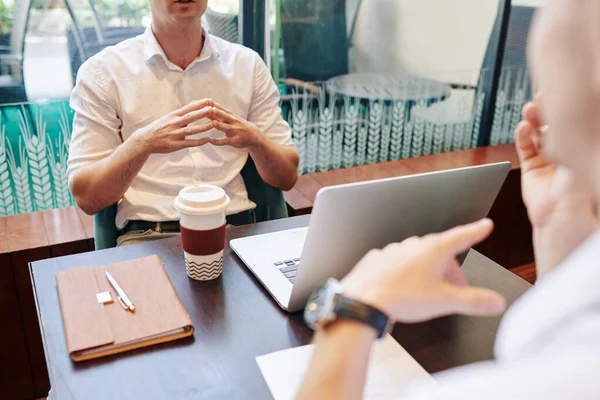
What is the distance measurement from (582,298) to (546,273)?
48cm

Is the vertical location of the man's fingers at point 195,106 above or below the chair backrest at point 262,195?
above

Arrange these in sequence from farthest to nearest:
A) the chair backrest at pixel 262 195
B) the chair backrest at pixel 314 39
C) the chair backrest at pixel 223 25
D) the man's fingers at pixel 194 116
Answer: the chair backrest at pixel 314 39 < the chair backrest at pixel 223 25 < the chair backrest at pixel 262 195 < the man's fingers at pixel 194 116

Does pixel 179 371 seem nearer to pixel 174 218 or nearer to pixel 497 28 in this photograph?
pixel 174 218

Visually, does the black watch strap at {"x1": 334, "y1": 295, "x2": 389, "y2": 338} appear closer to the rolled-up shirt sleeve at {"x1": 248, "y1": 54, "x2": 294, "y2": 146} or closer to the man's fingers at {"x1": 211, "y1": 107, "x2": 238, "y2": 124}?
the man's fingers at {"x1": 211, "y1": 107, "x2": 238, "y2": 124}

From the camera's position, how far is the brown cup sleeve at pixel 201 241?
1.11 metres

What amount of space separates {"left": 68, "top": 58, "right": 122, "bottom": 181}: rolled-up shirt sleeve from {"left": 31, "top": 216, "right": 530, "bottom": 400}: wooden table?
0.45 metres

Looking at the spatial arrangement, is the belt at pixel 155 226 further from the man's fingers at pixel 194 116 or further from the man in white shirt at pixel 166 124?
the man's fingers at pixel 194 116

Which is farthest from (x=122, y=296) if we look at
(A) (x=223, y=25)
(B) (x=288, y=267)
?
(A) (x=223, y=25)

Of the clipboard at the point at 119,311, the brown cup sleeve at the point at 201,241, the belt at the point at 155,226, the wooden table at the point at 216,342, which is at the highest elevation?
the brown cup sleeve at the point at 201,241

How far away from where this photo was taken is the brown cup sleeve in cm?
111

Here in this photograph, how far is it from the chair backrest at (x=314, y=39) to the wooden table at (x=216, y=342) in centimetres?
153

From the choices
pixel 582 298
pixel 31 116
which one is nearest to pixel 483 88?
pixel 31 116

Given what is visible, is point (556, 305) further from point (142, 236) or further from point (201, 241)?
point (142, 236)

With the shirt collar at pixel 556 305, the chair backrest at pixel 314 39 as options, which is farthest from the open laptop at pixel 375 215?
the chair backrest at pixel 314 39
